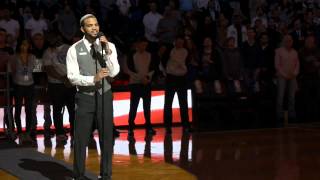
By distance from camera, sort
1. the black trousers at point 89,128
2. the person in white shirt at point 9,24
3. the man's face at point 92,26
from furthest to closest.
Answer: the person in white shirt at point 9,24, the black trousers at point 89,128, the man's face at point 92,26

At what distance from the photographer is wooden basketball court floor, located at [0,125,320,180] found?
921 centimetres

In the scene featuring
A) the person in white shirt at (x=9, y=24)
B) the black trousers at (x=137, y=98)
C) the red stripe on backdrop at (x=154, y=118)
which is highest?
the person in white shirt at (x=9, y=24)

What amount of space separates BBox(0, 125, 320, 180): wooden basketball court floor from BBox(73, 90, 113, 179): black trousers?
1.14 metres

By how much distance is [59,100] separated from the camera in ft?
41.5

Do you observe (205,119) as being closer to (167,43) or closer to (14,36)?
(167,43)

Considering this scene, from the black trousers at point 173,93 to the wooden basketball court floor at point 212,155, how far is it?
0.32 metres

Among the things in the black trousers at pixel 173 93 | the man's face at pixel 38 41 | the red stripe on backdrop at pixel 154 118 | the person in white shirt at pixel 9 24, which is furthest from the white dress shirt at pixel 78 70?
the person in white shirt at pixel 9 24

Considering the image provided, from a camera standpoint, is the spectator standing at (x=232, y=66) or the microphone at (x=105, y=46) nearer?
the microphone at (x=105, y=46)

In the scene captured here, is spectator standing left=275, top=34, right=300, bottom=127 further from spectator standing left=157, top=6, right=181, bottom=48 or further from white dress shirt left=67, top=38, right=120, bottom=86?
white dress shirt left=67, top=38, right=120, bottom=86

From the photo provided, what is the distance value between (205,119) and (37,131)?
3.56 meters

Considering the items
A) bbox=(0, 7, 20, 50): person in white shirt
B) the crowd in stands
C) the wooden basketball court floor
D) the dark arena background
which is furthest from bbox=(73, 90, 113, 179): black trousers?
bbox=(0, 7, 20, 50): person in white shirt

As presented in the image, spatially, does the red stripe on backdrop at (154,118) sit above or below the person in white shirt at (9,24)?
below

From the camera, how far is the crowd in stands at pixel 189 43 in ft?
45.4

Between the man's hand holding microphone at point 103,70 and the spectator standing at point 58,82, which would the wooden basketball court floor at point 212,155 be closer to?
the spectator standing at point 58,82
